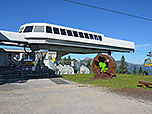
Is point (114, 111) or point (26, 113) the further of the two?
point (114, 111)

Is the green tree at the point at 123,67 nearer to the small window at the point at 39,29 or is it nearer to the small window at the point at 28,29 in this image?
the small window at the point at 39,29

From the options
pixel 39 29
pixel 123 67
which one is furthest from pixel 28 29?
pixel 123 67

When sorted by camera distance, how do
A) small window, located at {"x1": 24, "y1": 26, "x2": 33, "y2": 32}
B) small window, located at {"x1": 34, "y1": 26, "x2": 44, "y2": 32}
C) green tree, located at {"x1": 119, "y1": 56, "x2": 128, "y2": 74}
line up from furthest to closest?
1. green tree, located at {"x1": 119, "y1": 56, "x2": 128, "y2": 74}
2. small window, located at {"x1": 24, "y1": 26, "x2": 33, "y2": 32}
3. small window, located at {"x1": 34, "y1": 26, "x2": 44, "y2": 32}

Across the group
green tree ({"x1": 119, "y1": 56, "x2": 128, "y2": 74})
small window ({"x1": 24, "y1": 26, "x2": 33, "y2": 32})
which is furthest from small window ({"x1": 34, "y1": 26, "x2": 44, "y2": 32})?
green tree ({"x1": 119, "y1": 56, "x2": 128, "y2": 74})

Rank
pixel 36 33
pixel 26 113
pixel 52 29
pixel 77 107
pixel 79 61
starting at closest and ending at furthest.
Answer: pixel 26 113
pixel 77 107
pixel 36 33
pixel 52 29
pixel 79 61

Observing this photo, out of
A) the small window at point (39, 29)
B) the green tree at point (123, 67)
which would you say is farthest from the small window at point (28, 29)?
the green tree at point (123, 67)

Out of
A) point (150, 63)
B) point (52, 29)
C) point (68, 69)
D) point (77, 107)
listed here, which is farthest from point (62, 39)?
point (77, 107)

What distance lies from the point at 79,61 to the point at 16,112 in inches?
774

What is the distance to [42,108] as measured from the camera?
14.4ft

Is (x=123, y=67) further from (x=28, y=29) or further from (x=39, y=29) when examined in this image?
(x=28, y=29)

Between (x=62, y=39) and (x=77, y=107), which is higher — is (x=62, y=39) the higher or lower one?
the higher one

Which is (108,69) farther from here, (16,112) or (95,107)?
(16,112)

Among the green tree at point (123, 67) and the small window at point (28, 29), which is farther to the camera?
the green tree at point (123, 67)

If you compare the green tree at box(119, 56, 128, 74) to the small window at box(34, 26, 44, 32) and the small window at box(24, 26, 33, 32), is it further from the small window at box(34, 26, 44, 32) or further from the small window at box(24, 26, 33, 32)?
the small window at box(24, 26, 33, 32)
